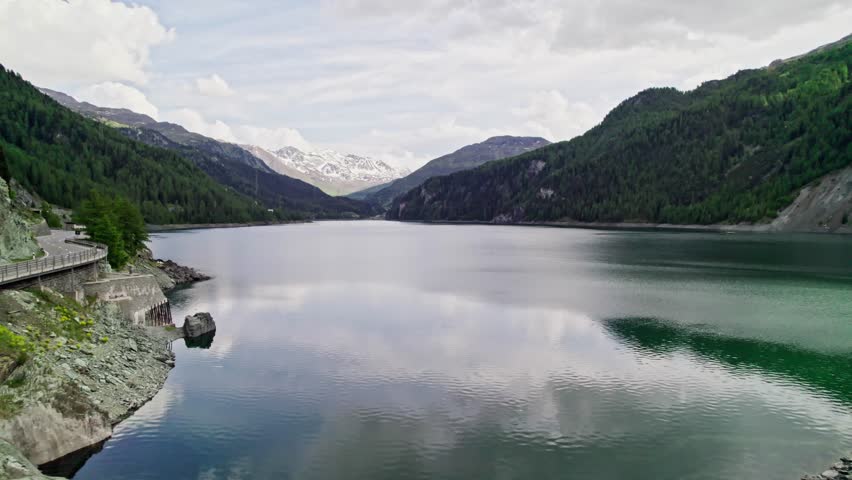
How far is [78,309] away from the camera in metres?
47.2

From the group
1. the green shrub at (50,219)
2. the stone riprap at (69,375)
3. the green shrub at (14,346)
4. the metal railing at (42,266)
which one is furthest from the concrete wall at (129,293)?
the green shrub at (50,219)

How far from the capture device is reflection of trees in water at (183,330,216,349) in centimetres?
5541

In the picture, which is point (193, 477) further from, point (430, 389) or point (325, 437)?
point (430, 389)

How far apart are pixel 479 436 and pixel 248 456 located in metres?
13.5

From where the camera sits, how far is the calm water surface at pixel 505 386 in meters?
31.0

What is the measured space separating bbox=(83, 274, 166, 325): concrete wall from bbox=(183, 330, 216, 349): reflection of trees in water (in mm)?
5624

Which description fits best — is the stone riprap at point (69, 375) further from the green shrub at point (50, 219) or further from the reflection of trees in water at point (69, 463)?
the green shrub at point (50, 219)

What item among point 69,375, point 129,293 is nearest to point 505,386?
point 69,375

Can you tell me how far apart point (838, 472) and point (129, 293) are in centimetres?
5911

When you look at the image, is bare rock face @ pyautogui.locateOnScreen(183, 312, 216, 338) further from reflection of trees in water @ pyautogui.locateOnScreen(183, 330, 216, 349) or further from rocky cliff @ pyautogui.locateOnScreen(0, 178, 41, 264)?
rocky cliff @ pyautogui.locateOnScreen(0, 178, 41, 264)

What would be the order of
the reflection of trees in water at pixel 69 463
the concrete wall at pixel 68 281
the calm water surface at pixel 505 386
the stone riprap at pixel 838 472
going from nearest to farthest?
the stone riprap at pixel 838 472, the reflection of trees in water at pixel 69 463, the calm water surface at pixel 505 386, the concrete wall at pixel 68 281

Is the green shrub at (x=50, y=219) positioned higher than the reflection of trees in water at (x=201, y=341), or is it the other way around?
the green shrub at (x=50, y=219)

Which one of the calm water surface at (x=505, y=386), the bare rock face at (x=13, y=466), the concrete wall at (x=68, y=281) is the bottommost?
the calm water surface at (x=505, y=386)

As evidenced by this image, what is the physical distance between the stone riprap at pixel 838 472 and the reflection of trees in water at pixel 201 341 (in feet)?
162
